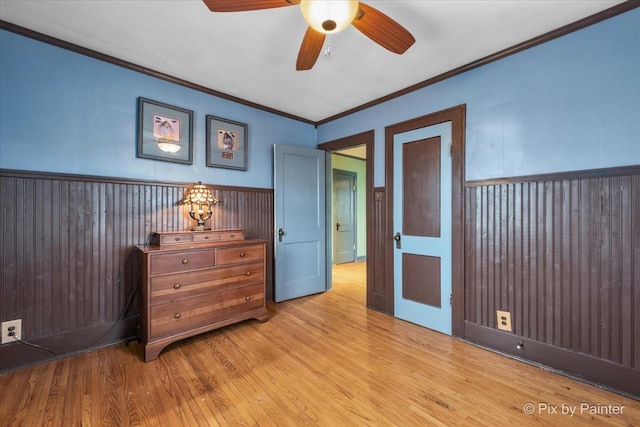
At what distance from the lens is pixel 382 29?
1564 millimetres

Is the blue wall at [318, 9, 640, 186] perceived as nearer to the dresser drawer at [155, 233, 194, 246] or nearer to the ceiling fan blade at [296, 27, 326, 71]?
the ceiling fan blade at [296, 27, 326, 71]

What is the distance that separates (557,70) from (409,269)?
6.92ft

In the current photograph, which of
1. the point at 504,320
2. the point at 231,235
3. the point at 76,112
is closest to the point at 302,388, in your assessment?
the point at 231,235

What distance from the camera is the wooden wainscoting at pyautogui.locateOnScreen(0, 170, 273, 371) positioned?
78.5 inches

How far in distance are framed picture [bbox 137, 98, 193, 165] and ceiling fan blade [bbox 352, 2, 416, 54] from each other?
211 centimetres

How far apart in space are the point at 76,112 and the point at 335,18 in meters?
2.34

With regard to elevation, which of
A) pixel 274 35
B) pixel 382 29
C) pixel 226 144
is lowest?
pixel 226 144

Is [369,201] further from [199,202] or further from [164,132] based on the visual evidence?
[164,132]

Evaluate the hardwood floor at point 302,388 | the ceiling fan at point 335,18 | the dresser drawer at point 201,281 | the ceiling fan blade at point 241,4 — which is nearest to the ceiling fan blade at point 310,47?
the ceiling fan at point 335,18

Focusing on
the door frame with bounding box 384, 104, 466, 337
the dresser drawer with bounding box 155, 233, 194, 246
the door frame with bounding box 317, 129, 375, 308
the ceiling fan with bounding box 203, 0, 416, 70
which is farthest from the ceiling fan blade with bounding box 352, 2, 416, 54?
the dresser drawer with bounding box 155, 233, 194, 246

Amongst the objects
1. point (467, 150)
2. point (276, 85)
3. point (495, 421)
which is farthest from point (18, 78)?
point (495, 421)

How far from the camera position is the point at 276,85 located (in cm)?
291

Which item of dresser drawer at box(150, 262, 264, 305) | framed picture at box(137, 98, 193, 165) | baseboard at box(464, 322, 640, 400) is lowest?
baseboard at box(464, 322, 640, 400)

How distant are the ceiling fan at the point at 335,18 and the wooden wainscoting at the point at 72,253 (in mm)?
1927
